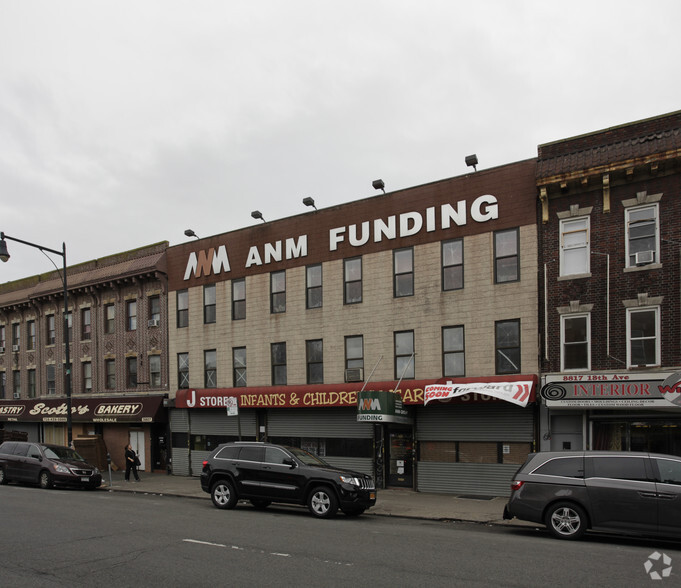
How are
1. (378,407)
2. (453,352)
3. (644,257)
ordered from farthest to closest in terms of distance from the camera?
1. (453,352)
2. (378,407)
3. (644,257)

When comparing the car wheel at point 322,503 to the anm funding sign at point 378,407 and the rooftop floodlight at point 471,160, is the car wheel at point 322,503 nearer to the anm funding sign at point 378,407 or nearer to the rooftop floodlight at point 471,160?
the anm funding sign at point 378,407

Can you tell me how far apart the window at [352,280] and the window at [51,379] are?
1983 cm

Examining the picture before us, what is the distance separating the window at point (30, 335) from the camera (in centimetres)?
3753

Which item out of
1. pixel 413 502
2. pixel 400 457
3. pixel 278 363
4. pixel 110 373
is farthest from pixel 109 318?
pixel 413 502

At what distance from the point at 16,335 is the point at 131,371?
11819 millimetres

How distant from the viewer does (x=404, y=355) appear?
2219cm

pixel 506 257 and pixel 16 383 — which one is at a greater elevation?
pixel 506 257

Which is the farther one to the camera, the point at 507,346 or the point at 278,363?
the point at 278,363

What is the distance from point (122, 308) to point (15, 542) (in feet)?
69.1

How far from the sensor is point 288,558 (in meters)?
10.1

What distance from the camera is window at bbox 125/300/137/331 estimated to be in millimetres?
31391

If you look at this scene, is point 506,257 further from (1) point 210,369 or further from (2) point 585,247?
(1) point 210,369

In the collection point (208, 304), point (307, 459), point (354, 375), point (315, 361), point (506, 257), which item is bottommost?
point (307, 459)

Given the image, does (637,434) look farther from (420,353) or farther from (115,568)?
(115,568)
